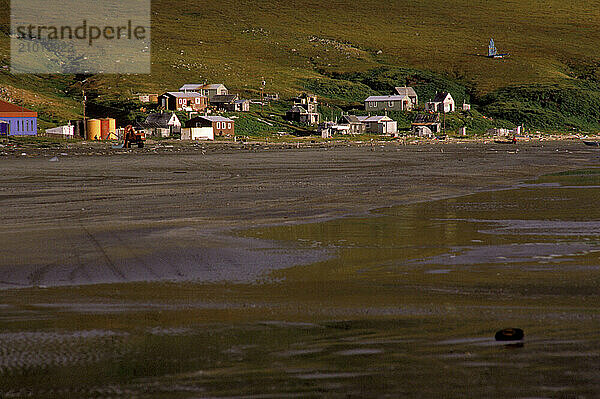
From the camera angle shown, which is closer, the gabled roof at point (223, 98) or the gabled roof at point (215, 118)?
the gabled roof at point (215, 118)

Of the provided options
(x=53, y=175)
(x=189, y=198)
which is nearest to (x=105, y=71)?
(x=53, y=175)

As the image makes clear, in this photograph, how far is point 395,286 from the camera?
11695 millimetres

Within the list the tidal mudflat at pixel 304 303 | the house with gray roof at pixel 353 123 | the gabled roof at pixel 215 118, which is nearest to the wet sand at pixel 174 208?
the tidal mudflat at pixel 304 303

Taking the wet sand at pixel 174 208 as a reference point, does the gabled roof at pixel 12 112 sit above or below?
above

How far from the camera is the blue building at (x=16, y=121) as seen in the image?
95.3 metres

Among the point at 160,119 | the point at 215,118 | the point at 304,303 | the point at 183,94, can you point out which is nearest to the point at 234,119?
the point at 215,118

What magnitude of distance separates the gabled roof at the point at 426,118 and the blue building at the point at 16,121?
6902 cm

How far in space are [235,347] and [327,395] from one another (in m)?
1.83

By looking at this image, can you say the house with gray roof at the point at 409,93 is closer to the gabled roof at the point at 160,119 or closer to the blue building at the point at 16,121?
the gabled roof at the point at 160,119

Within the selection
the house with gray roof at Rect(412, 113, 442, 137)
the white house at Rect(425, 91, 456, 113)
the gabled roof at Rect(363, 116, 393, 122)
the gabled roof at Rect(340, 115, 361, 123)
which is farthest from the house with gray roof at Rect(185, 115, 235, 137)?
the white house at Rect(425, 91, 456, 113)

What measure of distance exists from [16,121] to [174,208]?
7969 cm

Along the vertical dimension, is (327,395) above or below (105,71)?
below

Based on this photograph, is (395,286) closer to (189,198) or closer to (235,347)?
(235,347)

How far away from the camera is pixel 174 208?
23.3 metres
